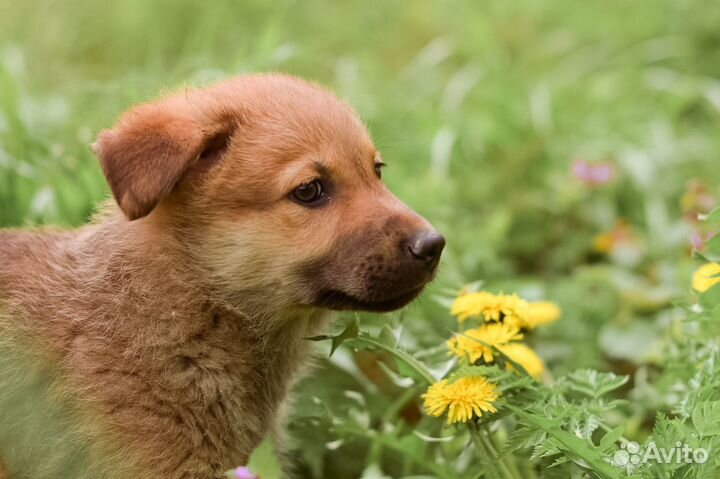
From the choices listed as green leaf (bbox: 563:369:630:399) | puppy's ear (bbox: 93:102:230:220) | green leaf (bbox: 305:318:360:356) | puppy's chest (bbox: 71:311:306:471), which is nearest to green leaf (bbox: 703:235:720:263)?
green leaf (bbox: 563:369:630:399)

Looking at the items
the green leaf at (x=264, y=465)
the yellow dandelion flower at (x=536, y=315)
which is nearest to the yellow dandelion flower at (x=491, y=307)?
the yellow dandelion flower at (x=536, y=315)

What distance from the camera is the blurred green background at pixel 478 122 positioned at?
4328 mm

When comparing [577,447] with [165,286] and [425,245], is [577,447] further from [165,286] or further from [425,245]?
[165,286]

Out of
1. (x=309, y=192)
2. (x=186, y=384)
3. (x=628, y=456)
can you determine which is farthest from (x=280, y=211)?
(x=628, y=456)

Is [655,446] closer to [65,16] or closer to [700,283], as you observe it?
[700,283]

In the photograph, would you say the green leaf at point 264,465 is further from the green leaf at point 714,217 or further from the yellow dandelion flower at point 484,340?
the green leaf at point 714,217

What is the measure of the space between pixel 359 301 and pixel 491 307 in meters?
0.46

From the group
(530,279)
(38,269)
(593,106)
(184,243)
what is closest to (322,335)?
(184,243)

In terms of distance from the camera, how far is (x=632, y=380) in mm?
4406

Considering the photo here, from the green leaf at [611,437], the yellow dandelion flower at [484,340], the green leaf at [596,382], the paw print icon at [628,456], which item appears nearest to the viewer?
the green leaf at [611,437]

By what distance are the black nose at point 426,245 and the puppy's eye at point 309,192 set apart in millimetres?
335

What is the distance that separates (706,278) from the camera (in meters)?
3.35

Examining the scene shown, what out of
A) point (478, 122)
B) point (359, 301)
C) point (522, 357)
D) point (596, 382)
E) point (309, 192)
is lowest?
point (478, 122)

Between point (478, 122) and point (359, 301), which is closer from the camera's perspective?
point (359, 301)
